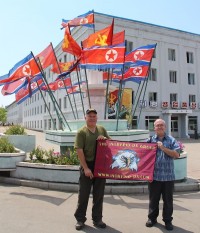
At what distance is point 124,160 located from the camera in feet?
19.0

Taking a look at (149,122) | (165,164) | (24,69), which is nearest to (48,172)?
(165,164)

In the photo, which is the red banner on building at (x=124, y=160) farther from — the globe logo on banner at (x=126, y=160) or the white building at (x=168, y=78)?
the white building at (x=168, y=78)

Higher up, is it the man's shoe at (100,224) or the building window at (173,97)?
the building window at (173,97)

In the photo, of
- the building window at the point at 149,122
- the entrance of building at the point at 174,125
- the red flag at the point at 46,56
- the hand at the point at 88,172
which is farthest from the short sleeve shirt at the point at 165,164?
the entrance of building at the point at 174,125

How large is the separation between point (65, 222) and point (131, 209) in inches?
59.5

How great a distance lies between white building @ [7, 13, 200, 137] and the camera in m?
35.3

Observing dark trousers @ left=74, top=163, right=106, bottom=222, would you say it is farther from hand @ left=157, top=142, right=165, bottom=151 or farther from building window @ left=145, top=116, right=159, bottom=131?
building window @ left=145, top=116, right=159, bottom=131

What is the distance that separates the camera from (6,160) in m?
9.05

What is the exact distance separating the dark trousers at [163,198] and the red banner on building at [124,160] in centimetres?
18

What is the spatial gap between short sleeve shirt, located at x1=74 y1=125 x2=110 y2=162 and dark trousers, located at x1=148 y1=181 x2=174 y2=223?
3.89ft

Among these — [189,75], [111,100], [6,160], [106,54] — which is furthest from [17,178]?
[189,75]

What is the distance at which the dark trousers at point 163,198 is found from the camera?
5289mm

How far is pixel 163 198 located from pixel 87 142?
1.63 m

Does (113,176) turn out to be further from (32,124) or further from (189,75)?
(32,124)
